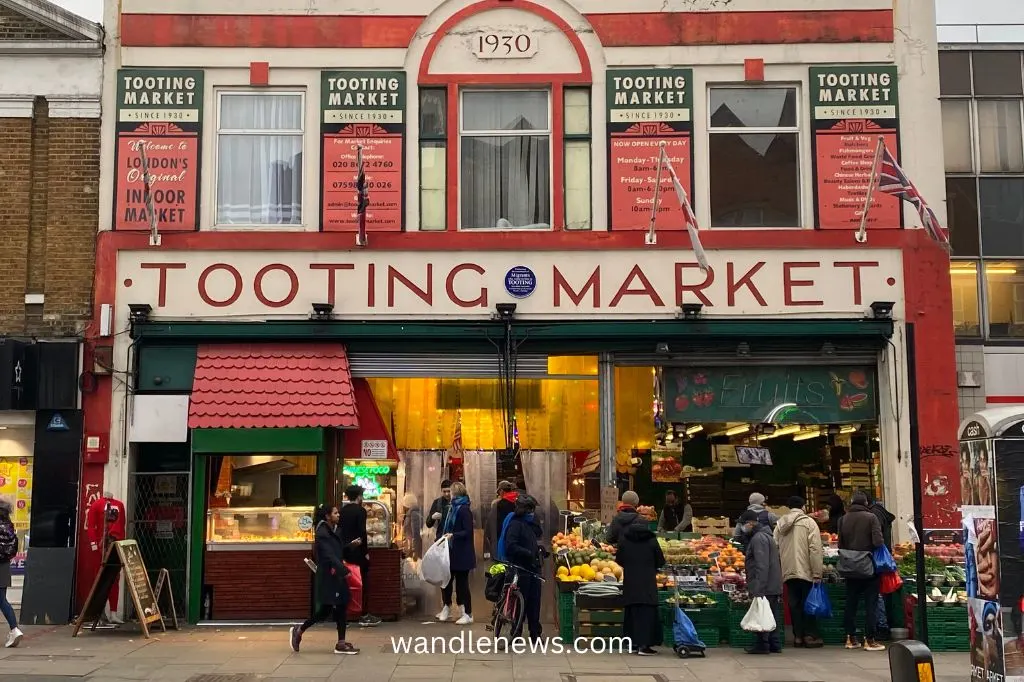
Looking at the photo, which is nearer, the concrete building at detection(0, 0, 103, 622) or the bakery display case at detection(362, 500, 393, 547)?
the bakery display case at detection(362, 500, 393, 547)

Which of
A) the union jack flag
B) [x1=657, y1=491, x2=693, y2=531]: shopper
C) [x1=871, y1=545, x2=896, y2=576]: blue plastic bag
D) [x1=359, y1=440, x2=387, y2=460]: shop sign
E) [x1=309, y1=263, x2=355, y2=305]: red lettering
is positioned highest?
the union jack flag

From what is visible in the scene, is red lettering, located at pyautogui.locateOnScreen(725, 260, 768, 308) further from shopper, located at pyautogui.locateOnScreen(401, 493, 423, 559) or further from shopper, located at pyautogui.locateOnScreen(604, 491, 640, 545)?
shopper, located at pyautogui.locateOnScreen(401, 493, 423, 559)

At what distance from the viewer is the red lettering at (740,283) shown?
577 inches

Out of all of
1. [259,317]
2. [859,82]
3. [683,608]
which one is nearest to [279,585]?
[259,317]

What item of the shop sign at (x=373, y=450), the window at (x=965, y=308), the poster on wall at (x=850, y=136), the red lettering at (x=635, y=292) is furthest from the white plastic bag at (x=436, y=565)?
the window at (x=965, y=308)

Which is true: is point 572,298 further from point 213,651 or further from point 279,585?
point 213,651

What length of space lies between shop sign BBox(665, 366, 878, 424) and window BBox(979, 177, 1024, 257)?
4.10 meters

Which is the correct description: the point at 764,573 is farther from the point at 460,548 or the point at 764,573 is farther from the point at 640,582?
the point at 460,548

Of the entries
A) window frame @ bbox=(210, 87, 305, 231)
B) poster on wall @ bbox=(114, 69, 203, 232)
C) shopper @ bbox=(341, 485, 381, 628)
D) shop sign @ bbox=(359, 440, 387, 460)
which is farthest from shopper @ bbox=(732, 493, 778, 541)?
poster on wall @ bbox=(114, 69, 203, 232)

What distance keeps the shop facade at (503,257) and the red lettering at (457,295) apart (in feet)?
0.10

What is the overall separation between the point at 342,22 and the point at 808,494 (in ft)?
32.0

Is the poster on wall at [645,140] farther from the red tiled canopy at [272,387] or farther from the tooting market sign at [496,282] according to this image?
the red tiled canopy at [272,387]

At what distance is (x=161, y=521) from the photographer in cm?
1434

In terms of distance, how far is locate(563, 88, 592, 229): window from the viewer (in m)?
15.0
